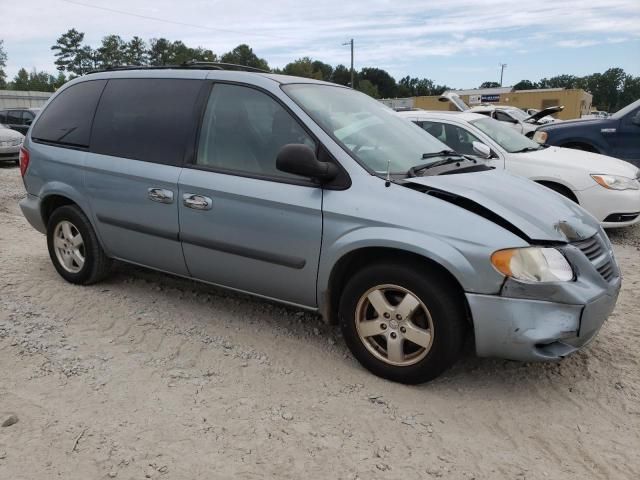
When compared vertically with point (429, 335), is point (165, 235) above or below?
above

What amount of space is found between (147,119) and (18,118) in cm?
1649

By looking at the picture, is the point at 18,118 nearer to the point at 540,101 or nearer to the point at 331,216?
the point at 331,216

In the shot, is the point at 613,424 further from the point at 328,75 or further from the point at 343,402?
the point at 328,75

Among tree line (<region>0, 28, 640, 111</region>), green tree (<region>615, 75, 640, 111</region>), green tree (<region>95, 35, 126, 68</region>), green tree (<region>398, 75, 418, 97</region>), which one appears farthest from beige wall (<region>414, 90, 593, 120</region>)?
green tree (<region>615, 75, 640, 111</region>)

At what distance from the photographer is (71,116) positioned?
13.9 feet

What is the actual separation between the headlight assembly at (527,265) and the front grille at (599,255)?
0.30 meters

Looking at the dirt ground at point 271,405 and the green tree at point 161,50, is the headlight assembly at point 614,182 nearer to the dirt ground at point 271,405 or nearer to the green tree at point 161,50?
the dirt ground at point 271,405

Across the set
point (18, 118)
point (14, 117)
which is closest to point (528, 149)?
point (18, 118)

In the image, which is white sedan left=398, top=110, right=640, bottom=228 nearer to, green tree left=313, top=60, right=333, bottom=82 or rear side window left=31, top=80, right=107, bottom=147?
rear side window left=31, top=80, right=107, bottom=147

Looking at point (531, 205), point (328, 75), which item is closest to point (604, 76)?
point (328, 75)

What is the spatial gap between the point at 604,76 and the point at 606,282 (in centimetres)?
13019

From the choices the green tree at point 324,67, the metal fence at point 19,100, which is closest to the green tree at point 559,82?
the green tree at point 324,67

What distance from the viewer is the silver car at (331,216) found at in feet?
8.68

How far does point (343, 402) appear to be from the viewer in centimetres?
282
